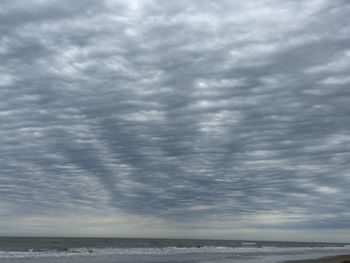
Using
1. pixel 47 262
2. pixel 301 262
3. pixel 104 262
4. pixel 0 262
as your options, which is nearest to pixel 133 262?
pixel 104 262

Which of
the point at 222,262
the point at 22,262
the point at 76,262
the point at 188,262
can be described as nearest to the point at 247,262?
the point at 222,262

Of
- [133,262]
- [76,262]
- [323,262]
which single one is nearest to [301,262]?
[323,262]

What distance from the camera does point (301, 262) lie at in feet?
156

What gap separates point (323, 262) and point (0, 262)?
3042 centimetres

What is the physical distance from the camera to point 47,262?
148 ft

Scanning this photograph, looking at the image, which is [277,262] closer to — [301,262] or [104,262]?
[301,262]

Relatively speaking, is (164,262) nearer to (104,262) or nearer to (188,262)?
(188,262)

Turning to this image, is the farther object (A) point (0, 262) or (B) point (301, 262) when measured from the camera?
(B) point (301, 262)

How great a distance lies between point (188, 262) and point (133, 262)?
511 cm

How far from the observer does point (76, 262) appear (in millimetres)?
44750

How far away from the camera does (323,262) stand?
46.4 metres

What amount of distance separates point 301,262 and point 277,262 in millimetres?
2590

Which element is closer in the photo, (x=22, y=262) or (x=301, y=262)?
(x=22, y=262)

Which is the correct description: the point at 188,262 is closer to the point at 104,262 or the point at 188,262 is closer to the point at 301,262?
the point at 104,262
